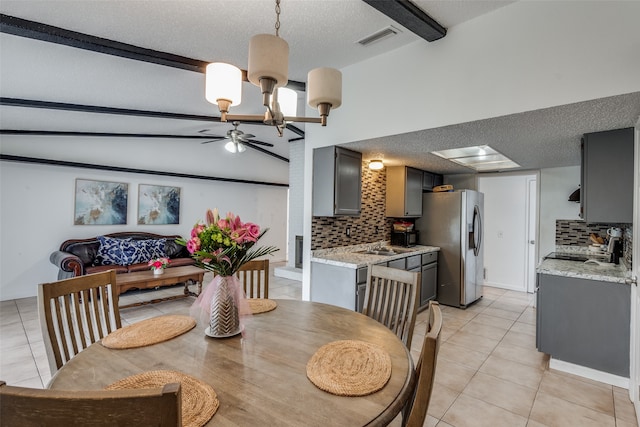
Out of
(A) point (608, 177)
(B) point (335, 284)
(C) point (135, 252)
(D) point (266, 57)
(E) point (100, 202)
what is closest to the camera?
(D) point (266, 57)

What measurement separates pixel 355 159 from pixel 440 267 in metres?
2.13

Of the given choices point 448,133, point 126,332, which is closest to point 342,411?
point 126,332

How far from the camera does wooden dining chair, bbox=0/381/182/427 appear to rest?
0.56 m

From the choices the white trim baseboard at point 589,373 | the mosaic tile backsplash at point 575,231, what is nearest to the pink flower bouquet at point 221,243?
the white trim baseboard at point 589,373

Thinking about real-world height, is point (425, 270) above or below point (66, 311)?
below

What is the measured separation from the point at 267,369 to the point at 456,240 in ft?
12.5

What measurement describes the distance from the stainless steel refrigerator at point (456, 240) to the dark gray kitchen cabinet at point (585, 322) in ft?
4.86

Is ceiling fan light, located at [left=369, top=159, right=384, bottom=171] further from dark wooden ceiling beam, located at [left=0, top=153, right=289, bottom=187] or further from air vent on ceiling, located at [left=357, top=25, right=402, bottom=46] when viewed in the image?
dark wooden ceiling beam, located at [left=0, top=153, right=289, bottom=187]

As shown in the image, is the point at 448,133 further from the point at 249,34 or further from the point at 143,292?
the point at 143,292

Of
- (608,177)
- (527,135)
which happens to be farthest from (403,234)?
(608,177)

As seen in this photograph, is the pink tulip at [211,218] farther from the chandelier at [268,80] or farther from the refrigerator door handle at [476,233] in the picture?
the refrigerator door handle at [476,233]

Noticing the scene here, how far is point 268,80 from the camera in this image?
1336 millimetres

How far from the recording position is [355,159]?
3576 mm

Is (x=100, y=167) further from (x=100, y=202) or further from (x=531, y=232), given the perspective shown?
(x=531, y=232)
